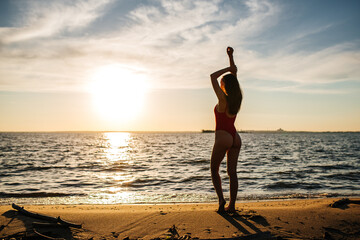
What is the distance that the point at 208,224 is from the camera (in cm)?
435

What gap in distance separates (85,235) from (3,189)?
27.5 ft

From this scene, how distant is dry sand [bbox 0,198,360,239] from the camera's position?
12.9ft

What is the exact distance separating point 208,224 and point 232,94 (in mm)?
2254

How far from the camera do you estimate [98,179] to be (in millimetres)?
12758

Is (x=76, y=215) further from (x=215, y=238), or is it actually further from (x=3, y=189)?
(x=3, y=189)

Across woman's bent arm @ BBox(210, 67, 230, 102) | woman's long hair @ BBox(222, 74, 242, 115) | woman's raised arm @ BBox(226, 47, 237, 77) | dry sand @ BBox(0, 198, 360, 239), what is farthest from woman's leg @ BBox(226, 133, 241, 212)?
woman's raised arm @ BBox(226, 47, 237, 77)

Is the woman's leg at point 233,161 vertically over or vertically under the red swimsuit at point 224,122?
under

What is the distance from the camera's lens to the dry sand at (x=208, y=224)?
154 inches

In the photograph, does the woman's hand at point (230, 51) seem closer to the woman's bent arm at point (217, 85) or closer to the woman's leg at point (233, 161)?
the woman's bent arm at point (217, 85)

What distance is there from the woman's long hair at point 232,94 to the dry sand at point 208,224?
6.40ft

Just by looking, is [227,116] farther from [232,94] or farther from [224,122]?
[232,94]

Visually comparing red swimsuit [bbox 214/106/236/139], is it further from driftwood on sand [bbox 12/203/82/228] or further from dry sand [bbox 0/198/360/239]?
driftwood on sand [bbox 12/203/82/228]

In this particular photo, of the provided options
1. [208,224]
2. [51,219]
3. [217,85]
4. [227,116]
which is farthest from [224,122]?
[51,219]

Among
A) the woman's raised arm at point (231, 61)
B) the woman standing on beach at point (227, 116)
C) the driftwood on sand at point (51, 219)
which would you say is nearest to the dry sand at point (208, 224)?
the driftwood on sand at point (51, 219)
